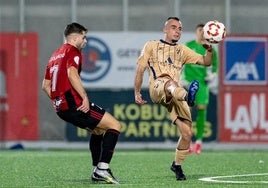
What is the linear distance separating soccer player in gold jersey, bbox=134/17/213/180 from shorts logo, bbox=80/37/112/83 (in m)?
9.95

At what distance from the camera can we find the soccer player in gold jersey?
13.7 m

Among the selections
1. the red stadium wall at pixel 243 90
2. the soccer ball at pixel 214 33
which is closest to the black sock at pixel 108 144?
the soccer ball at pixel 214 33

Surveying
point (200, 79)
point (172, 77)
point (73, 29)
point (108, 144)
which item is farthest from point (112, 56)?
point (108, 144)

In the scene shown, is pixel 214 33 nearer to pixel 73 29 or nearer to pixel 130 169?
pixel 73 29

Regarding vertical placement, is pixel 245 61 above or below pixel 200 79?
above

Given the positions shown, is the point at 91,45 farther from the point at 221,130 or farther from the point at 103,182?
the point at 103,182

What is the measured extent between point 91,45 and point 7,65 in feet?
5.98

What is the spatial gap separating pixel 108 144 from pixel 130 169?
109 inches

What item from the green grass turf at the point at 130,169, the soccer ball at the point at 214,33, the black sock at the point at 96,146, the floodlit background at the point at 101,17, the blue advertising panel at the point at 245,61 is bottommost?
the green grass turf at the point at 130,169

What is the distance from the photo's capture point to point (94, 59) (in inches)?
955

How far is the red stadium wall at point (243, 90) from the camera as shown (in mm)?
24281

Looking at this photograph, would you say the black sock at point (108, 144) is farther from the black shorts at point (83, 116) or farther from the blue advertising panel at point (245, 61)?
the blue advertising panel at point (245, 61)

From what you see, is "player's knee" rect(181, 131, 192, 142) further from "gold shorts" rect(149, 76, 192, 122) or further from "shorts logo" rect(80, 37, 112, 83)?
"shorts logo" rect(80, 37, 112, 83)

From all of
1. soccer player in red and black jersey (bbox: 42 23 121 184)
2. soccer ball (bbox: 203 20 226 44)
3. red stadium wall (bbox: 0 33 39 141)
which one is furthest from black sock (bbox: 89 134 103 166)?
red stadium wall (bbox: 0 33 39 141)
